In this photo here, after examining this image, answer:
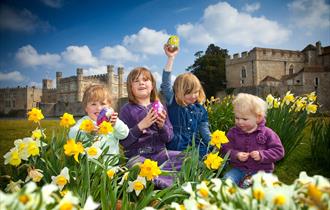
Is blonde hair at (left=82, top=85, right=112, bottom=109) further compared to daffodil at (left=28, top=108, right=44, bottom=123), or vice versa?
blonde hair at (left=82, top=85, right=112, bottom=109)

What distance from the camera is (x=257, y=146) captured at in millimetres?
2494

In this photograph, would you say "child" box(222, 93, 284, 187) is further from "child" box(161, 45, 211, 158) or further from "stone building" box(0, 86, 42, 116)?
"stone building" box(0, 86, 42, 116)

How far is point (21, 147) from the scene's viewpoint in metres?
1.66

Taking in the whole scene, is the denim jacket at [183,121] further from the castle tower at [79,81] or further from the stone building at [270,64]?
the castle tower at [79,81]

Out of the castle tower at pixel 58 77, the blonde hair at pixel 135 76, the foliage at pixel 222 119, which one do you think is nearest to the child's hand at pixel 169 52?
the blonde hair at pixel 135 76

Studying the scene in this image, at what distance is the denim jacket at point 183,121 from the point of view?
2.98 m

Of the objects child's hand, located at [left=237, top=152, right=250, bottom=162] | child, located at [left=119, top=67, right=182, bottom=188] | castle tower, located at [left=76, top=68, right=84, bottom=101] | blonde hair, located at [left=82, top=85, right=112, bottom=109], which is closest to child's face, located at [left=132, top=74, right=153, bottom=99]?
child, located at [left=119, top=67, right=182, bottom=188]

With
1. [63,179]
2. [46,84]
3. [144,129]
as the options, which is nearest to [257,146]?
[144,129]

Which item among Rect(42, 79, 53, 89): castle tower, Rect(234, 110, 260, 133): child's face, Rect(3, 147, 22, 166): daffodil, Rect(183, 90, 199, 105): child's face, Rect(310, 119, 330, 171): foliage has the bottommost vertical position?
Rect(310, 119, 330, 171): foliage

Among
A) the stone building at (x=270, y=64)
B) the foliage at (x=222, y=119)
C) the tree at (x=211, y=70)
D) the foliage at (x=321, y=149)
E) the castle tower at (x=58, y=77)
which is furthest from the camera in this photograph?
the castle tower at (x=58, y=77)

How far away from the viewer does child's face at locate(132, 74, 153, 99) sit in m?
2.67

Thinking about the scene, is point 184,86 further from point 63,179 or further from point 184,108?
point 63,179

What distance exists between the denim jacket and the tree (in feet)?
97.3

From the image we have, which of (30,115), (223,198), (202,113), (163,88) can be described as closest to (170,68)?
(163,88)
